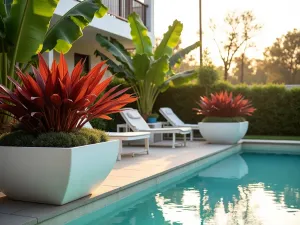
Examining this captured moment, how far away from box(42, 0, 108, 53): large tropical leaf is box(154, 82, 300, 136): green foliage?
31.4 ft

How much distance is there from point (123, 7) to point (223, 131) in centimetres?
715

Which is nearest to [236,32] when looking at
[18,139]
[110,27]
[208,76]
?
[208,76]

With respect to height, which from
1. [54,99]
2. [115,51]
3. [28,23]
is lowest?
[54,99]

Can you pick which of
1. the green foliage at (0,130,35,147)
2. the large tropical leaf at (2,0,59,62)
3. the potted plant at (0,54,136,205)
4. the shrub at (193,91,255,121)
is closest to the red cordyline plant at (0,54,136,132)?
the potted plant at (0,54,136,205)

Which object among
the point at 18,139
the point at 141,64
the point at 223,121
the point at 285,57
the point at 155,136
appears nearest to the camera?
the point at 18,139

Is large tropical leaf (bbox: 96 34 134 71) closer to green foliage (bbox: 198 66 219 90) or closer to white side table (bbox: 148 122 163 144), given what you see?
white side table (bbox: 148 122 163 144)

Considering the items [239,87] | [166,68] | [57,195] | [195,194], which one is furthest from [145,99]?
[57,195]

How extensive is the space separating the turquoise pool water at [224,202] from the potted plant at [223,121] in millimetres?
3401

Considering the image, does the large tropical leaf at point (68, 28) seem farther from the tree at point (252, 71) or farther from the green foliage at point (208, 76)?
the tree at point (252, 71)

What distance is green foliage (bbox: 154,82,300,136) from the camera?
1537cm

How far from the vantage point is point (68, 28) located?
6.92 metres

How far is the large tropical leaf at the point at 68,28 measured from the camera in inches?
268

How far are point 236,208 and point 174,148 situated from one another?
570 cm

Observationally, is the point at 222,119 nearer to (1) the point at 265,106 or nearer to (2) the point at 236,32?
(1) the point at 265,106
